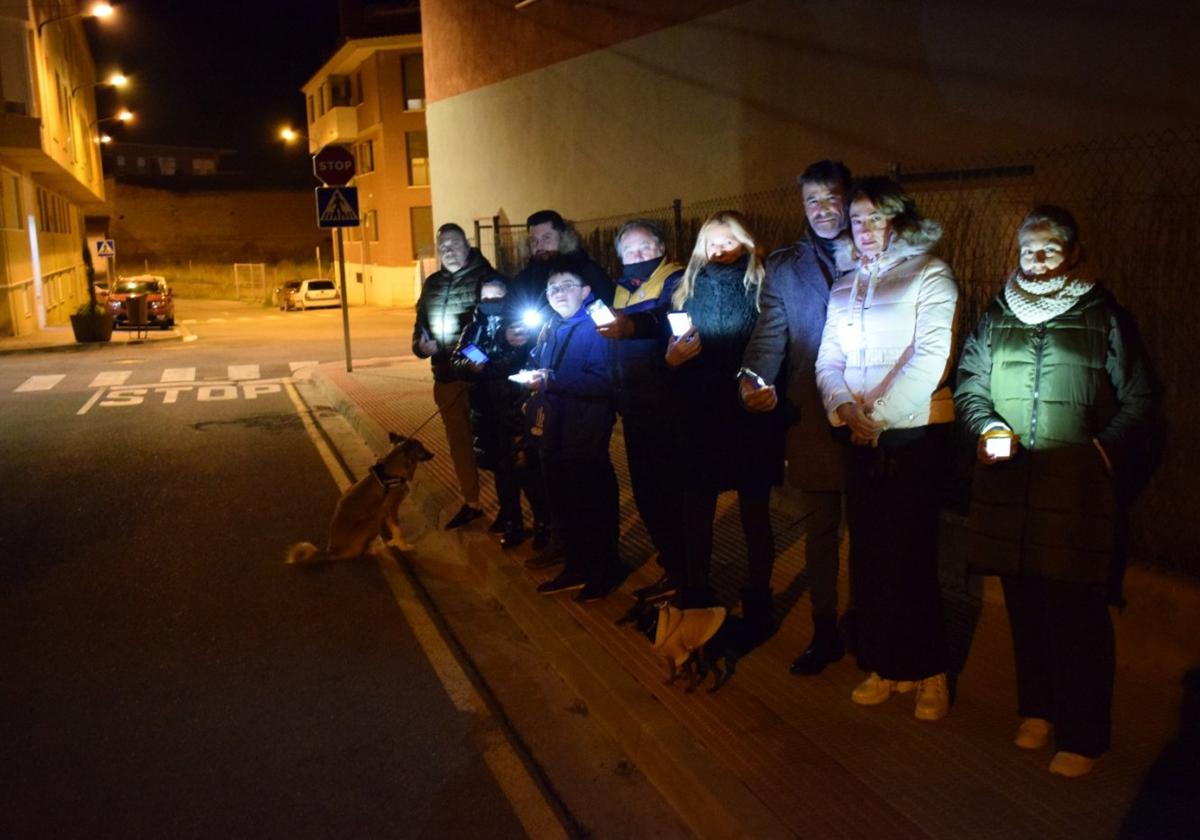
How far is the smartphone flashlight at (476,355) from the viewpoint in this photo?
243 inches

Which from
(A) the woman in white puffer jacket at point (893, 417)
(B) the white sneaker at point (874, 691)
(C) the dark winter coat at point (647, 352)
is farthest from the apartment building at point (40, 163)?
(B) the white sneaker at point (874, 691)

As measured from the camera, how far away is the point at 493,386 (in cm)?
648

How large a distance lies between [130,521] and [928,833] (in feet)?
21.9

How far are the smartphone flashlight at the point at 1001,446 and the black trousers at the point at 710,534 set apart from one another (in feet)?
4.24

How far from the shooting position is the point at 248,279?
5541 cm

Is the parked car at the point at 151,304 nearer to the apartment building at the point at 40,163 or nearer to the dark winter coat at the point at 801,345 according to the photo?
the apartment building at the point at 40,163

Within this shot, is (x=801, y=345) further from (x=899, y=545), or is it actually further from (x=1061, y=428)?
(x=1061, y=428)

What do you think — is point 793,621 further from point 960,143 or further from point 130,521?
point 130,521

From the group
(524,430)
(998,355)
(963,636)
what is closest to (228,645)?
(524,430)

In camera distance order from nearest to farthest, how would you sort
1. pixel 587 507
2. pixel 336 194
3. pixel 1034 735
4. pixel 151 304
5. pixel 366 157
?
pixel 1034 735
pixel 587 507
pixel 336 194
pixel 151 304
pixel 366 157

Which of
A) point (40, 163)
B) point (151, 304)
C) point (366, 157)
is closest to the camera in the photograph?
point (40, 163)

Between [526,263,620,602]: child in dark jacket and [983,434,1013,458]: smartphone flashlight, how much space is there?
223 cm

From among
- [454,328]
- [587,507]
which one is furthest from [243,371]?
[587,507]

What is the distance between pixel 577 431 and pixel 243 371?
14.5 m
